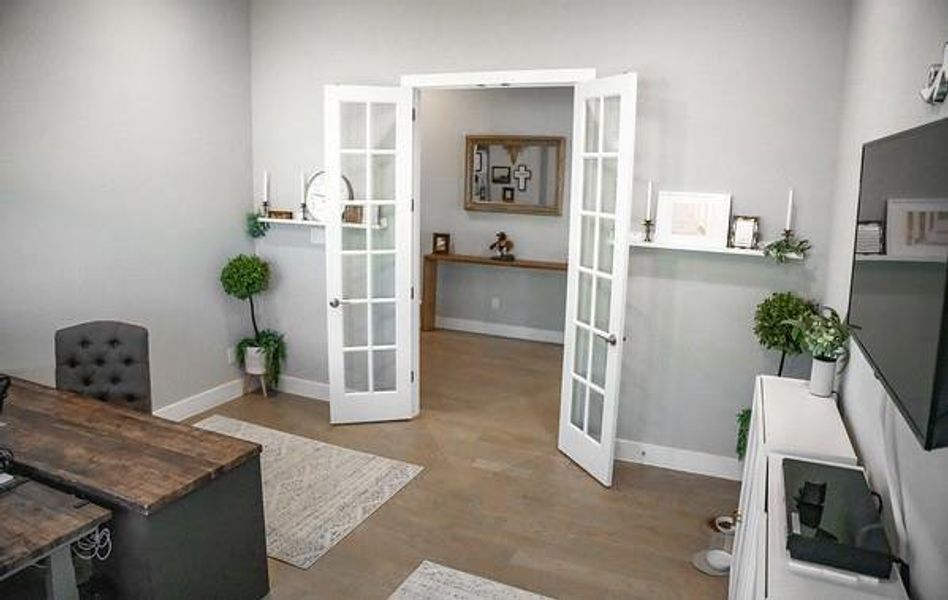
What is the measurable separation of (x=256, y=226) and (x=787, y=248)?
3.69 metres

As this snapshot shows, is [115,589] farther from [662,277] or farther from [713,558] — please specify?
[662,277]

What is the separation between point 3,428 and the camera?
100 inches

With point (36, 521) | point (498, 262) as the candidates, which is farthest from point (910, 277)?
point (498, 262)

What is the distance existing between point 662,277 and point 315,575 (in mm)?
2508

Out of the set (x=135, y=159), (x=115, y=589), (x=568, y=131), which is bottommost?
(x=115, y=589)

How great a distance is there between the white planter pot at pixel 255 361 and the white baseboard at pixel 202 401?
0.71 ft

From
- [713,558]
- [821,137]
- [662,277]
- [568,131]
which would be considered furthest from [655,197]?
[568,131]

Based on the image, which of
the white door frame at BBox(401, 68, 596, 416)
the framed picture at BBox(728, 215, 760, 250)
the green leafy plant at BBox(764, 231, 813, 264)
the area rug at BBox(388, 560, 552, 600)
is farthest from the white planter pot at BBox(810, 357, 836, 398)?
the white door frame at BBox(401, 68, 596, 416)

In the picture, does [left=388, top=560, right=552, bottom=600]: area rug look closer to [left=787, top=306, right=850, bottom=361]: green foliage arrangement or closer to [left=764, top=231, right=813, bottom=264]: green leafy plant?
[left=787, top=306, right=850, bottom=361]: green foliage arrangement

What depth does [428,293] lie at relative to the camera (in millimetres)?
7285

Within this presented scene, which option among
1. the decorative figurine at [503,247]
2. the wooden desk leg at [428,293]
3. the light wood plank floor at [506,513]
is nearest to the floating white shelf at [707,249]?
the light wood plank floor at [506,513]

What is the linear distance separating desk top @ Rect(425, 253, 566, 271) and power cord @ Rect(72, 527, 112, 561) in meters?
4.93

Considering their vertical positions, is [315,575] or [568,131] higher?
[568,131]

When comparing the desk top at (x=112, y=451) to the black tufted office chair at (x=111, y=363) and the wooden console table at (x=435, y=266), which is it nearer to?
the black tufted office chair at (x=111, y=363)
